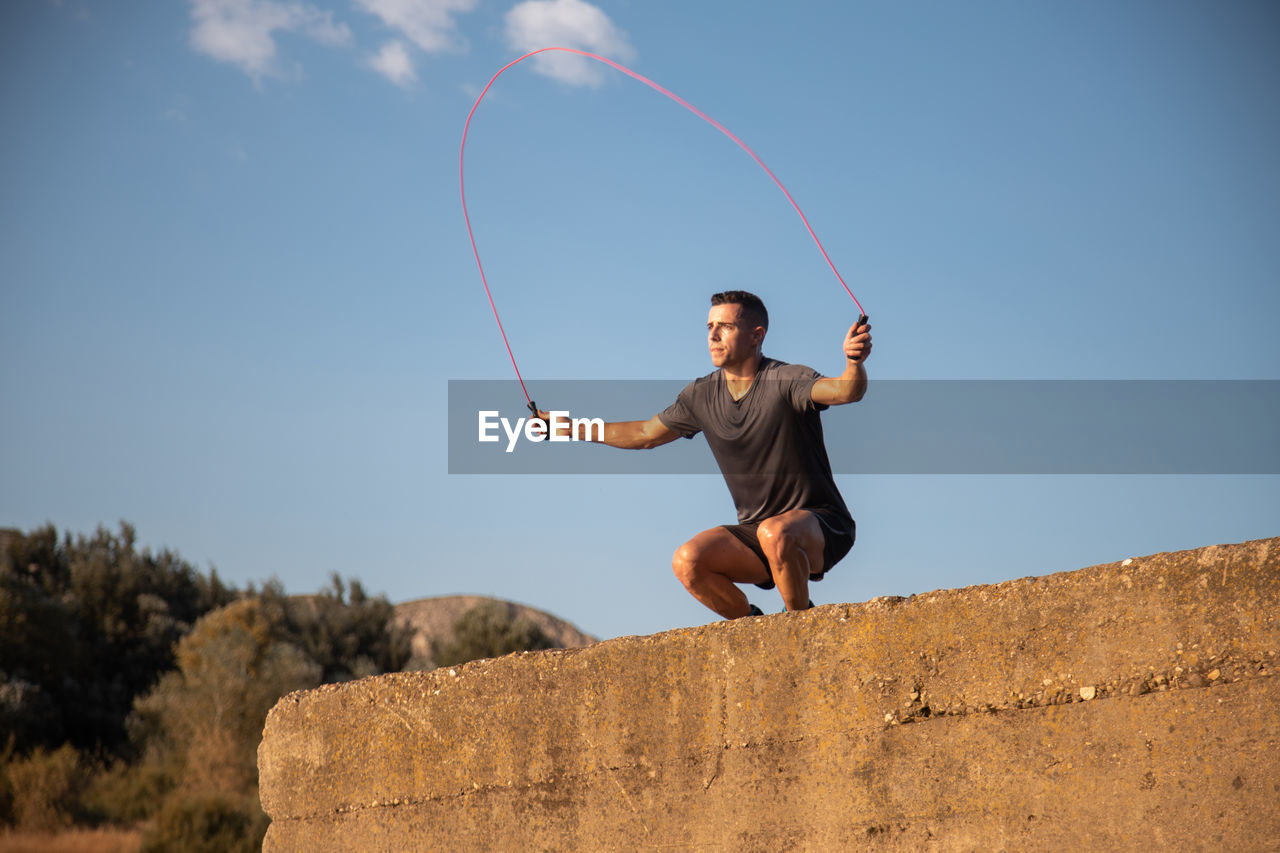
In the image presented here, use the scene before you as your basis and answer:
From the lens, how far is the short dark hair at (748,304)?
176 inches

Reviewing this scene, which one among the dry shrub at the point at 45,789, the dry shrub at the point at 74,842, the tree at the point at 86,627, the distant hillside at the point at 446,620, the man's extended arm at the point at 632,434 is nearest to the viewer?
the man's extended arm at the point at 632,434

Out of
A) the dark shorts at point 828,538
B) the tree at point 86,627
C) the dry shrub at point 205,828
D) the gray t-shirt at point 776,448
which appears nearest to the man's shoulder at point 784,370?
the gray t-shirt at point 776,448

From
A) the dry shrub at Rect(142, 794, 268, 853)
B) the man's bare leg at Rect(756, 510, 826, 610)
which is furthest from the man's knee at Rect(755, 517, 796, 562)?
the dry shrub at Rect(142, 794, 268, 853)

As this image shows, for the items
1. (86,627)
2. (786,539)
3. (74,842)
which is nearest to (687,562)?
(786,539)

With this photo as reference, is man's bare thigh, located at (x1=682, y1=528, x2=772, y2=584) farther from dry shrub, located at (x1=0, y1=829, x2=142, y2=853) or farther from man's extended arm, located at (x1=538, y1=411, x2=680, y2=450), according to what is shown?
dry shrub, located at (x1=0, y1=829, x2=142, y2=853)

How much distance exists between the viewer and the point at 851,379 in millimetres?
3855

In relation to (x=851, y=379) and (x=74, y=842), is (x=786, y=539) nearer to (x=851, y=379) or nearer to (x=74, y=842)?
(x=851, y=379)

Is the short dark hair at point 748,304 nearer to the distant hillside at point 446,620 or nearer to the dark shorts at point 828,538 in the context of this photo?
the dark shorts at point 828,538

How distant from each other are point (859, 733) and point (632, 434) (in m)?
2.04

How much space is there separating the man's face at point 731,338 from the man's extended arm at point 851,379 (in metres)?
0.46

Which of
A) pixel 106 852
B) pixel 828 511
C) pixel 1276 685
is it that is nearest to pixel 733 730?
pixel 828 511

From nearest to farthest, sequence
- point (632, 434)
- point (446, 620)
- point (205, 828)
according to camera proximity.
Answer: point (632, 434)
point (205, 828)
point (446, 620)

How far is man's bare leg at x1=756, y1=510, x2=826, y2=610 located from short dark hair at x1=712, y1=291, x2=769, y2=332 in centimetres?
88

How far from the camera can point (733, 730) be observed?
10.8 feet
